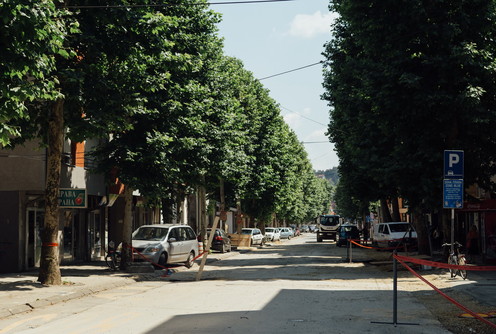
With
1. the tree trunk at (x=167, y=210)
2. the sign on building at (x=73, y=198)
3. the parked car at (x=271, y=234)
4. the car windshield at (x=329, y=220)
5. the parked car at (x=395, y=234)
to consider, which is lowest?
the parked car at (x=271, y=234)

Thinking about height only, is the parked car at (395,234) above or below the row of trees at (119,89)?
below

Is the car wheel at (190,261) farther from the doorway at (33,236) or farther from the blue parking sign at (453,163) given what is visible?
the blue parking sign at (453,163)

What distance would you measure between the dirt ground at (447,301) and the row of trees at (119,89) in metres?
8.54

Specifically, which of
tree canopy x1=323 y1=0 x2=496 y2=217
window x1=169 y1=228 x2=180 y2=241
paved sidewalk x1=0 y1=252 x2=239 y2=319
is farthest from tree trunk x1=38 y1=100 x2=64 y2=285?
tree canopy x1=323 y1=0 x2=496 y2=217

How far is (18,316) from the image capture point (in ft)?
38.9

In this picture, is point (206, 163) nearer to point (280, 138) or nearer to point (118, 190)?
point (118, 190)

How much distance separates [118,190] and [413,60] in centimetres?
1598

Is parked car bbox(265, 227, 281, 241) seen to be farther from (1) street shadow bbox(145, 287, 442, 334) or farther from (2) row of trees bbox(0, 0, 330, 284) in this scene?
(1) street shadow bbox(145, 287, 442, 334)

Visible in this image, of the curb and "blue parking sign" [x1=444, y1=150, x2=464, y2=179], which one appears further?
"blue parking sign" [x1=444, y1=150, x2=464, y2=179]

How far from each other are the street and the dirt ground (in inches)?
11.9

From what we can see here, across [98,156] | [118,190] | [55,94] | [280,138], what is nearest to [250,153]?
[280,138]

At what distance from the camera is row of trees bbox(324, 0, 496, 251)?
21250mm

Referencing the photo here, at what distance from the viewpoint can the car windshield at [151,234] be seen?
25.2 metres

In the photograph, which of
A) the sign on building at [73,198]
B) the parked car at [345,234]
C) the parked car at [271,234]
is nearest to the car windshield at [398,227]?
the parked car at [345,234]
